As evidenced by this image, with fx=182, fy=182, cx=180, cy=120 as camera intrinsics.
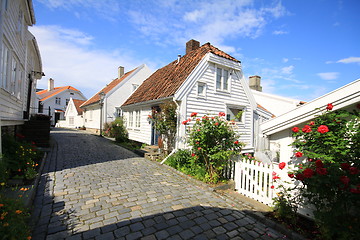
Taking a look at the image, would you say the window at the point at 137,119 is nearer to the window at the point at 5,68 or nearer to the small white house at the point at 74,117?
the window at the point at 5,68

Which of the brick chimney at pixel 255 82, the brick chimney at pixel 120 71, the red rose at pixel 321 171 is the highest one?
the brick chimney at pixel 120 71

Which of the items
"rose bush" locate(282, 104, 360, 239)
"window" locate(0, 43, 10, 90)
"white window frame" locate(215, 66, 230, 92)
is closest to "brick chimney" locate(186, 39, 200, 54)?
"white window frame" locate(215, 66, 230, 92)

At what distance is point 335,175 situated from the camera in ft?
9.96

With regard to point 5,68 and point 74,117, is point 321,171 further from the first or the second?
point 74,117

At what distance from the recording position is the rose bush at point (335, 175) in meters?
2.96

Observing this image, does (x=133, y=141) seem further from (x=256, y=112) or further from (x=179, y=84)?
(x=256, y=112)

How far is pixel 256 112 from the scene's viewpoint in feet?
42.9

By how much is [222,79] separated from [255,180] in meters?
7.33

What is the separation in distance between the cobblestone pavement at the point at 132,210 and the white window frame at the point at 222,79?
21.5 feet

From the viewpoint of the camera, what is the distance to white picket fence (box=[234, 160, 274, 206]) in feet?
15.4

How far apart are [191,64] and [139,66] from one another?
13580 mm

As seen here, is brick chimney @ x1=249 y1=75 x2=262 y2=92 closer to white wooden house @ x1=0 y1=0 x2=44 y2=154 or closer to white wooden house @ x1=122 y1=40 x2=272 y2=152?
white wooden house @ x1=122 y1=40 x2=272 y2=152

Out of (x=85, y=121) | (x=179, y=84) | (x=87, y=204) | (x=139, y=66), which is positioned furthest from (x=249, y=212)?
(x=85, y=121)

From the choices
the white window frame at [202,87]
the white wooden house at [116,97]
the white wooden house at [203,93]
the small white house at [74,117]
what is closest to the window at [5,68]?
the white wooden house at [203,93]
